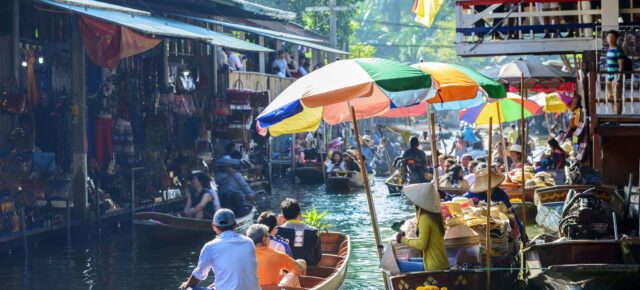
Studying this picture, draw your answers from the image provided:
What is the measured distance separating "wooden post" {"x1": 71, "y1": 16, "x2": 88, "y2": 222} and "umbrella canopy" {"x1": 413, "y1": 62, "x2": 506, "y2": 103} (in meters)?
7.87

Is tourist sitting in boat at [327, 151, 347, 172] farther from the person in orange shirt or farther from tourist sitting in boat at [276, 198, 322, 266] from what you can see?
the person in orange shirt

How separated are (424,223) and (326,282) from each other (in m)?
1.87

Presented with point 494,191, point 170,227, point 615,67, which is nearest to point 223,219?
point 494,191

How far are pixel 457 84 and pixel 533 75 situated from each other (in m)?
8.52

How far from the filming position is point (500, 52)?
1380 cm

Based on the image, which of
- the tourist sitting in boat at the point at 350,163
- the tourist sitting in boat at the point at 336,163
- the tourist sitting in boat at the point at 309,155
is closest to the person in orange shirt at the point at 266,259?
the tourist sitting in boat at the point at 336,163

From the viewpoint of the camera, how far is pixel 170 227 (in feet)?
48.0

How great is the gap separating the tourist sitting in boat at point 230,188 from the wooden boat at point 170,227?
1644mm

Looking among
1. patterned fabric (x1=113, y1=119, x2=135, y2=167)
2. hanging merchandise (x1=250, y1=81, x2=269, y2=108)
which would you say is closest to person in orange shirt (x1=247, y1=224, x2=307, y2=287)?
patterned fabric (x1=113, y1=119, x2=135, y2=167)

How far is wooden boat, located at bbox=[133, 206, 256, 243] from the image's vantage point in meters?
14.7

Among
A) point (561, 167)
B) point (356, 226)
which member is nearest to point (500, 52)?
point (561, 167)

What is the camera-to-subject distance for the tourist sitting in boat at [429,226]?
7590 mm

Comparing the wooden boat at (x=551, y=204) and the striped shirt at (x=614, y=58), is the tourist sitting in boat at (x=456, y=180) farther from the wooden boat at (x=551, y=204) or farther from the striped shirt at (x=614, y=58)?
the striped shirt at (x=614, y=58)

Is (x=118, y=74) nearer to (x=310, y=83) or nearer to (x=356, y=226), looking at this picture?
(x=356, y=226)
